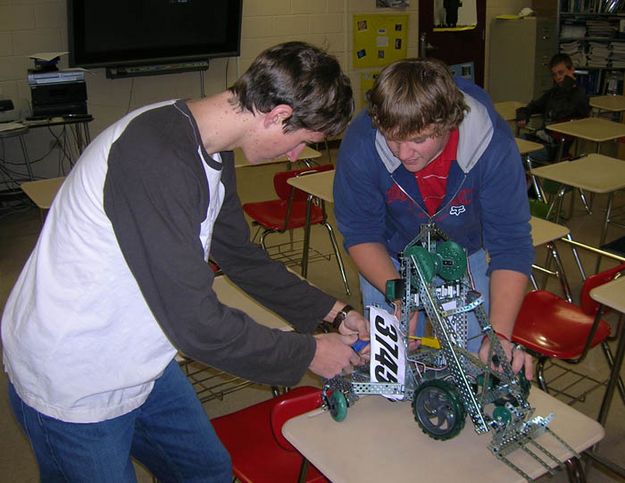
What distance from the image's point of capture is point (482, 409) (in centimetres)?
137

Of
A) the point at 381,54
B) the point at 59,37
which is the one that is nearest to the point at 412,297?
the point at 59,37

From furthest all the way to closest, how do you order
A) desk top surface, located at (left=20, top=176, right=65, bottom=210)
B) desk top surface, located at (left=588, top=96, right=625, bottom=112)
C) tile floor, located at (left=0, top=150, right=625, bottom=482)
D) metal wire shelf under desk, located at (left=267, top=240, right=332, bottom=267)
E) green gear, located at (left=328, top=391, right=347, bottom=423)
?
desk top surface, located at (left=588, top=96, right=625, bottom=112) < metal wire shelf under desk, located at (left=267, top=240, right=332, bottom=267) < desk top surface, located at (left=20, top=176, right=65, bottom=210) < tile floor, located at (left=0, top=150, right=625, bottom=482) < green gear, located at (left=328, top=391, right=347, bottom=423)

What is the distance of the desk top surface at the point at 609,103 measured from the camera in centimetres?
544

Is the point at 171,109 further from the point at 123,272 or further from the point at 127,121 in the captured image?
the point at 123,272

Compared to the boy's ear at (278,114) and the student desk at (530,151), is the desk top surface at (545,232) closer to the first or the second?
the student desk at (530,151)

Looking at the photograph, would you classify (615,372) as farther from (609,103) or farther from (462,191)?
(609,103)

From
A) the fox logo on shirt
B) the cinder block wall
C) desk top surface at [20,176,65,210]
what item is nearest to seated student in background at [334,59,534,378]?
the fox logo on shirt

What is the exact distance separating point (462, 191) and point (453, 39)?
6.03 m

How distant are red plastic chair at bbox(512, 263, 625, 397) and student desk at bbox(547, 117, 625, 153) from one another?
82.1 inches

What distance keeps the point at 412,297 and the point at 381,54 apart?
5963 mm

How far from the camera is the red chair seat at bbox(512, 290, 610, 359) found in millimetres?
2451

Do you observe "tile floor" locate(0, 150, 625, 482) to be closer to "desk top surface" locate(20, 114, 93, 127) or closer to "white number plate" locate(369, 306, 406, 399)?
"desk top surface" locate(20, 114, 93, 127)

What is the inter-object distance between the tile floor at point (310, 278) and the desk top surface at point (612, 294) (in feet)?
2.13

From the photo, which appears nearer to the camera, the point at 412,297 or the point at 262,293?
the point at 412,297
